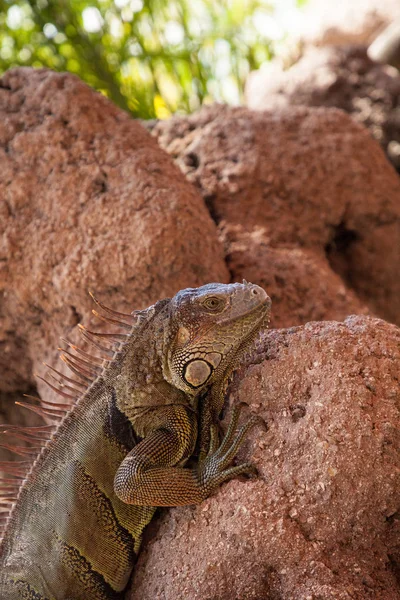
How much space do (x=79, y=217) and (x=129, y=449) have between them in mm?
1502

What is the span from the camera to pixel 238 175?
183 inches

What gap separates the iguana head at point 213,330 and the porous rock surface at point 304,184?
1.75m

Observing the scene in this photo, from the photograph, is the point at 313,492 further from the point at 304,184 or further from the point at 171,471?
the point at 304,184

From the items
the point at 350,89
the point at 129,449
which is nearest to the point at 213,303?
the point at 129,449

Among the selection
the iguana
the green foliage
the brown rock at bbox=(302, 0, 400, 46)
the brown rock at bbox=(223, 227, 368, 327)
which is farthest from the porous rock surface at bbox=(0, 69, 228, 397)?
the brown rock at bbox=(302, 0, 400, 46)

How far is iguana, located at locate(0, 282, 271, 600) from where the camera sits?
2.64 meters

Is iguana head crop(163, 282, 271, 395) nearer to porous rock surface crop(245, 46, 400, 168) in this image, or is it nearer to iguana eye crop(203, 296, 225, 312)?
iguana eye crop(203, 296, 225, 312)

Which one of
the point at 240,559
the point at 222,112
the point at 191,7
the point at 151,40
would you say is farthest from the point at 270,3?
the point at 240,559

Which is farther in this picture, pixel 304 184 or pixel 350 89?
pixel 350 89

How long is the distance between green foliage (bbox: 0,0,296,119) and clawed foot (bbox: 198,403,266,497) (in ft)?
19.6

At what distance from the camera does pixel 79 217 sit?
3.73 meters

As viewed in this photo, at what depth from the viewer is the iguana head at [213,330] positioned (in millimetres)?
2643

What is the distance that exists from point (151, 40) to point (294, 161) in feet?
14.0

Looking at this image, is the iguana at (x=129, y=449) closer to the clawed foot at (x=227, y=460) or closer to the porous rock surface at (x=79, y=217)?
the clawed foot at (x=227, y=460)
